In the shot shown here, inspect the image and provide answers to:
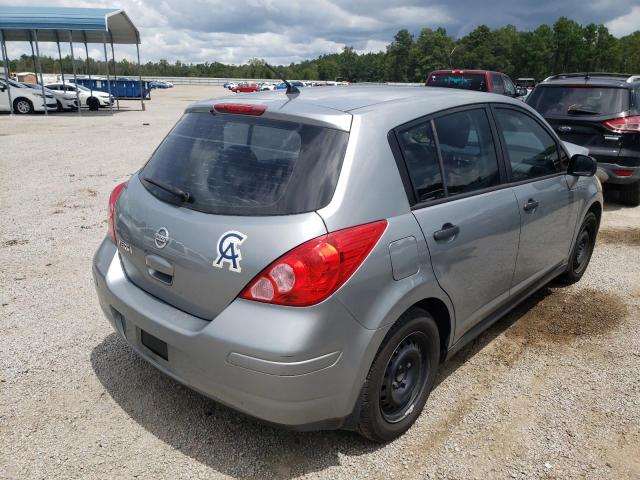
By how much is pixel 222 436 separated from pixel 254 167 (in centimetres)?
142

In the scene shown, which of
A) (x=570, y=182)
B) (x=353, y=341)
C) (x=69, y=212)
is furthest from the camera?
(x=69, y=212)

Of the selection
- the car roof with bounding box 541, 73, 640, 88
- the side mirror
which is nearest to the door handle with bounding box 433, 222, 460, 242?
the side mirror

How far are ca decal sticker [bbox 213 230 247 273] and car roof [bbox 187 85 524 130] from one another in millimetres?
681

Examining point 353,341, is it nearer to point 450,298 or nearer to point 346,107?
point 450,298

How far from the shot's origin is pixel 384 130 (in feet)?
8.51

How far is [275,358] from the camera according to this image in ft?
7.09

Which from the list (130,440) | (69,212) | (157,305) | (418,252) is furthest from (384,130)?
(69,212)

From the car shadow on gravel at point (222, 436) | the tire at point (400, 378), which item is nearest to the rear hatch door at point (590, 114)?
the tire at point (400, 378)

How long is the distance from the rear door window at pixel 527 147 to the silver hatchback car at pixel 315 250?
0.71 ft

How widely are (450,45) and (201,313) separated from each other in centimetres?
13425

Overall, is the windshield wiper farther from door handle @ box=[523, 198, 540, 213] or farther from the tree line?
the tree line

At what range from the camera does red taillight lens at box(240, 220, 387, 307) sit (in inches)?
86.3

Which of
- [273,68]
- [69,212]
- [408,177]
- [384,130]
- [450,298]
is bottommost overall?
[69,212]

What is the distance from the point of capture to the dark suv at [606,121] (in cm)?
725
